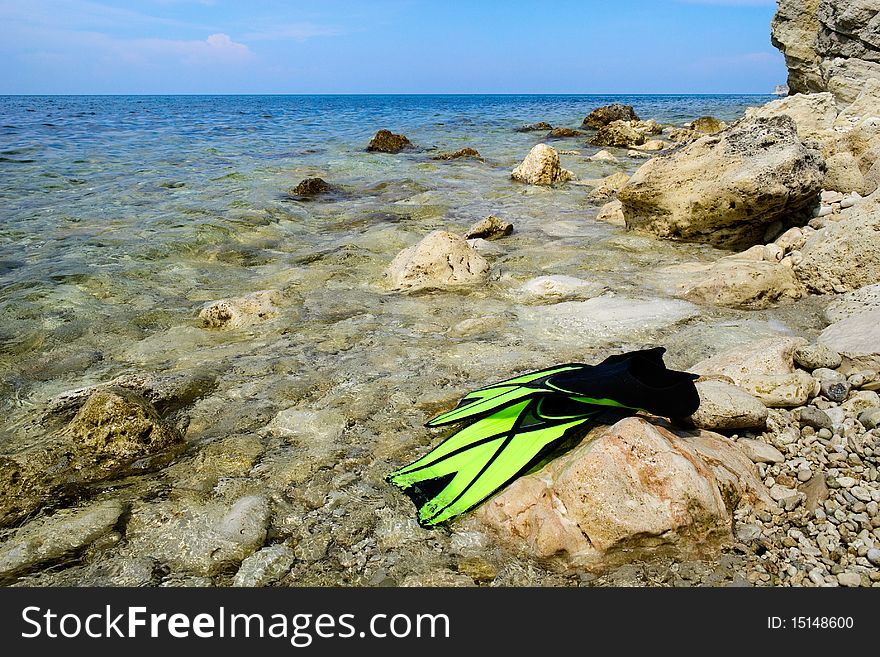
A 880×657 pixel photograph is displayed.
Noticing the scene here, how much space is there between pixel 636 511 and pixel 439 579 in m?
0.73

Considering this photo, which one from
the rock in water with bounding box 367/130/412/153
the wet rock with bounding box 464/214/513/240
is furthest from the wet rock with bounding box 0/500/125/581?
the rock in water with bounding box 367/130/412/153

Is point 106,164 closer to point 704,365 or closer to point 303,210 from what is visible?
point 303,210

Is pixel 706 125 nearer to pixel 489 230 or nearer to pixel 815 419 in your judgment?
pixel 489 230

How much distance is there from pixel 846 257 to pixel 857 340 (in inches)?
59.4

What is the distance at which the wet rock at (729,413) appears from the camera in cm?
245

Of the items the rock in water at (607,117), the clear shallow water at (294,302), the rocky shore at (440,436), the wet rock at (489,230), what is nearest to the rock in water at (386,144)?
the clear shallow water at (294,302)

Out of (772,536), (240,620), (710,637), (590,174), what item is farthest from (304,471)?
(590,174)

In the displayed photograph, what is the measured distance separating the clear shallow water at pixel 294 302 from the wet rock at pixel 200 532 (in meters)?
0.15

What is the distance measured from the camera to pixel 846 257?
13.9ft

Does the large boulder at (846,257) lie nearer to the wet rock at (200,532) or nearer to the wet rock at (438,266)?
the wet rock at (438,266)

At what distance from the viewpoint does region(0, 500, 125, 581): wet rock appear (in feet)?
6.70

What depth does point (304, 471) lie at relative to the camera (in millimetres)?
2516

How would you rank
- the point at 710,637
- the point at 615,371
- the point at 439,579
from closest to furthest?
the point at 710,637 < the point at 439,579 < the point at 615,371

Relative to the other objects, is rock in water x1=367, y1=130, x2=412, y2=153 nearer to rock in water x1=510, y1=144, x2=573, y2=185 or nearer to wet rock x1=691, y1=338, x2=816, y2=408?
rock in water x1=510, y1=144, x2=573, y2=185
